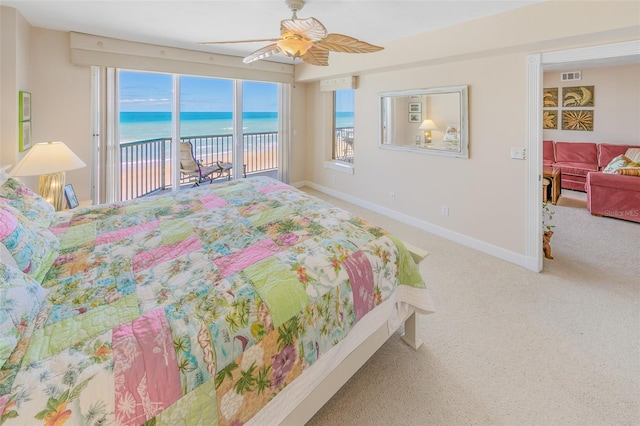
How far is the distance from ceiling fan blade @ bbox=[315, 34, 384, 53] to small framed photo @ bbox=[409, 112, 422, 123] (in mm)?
1897

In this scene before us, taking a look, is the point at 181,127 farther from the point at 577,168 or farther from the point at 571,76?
the point at 571,76

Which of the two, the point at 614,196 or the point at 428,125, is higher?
the point at 428,125

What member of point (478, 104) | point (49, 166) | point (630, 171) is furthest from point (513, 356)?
point (630, 171)

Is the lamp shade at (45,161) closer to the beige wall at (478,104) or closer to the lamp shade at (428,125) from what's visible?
the beige wall at (478,104)

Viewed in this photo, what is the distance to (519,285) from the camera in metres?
2.89

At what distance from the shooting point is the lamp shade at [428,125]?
4043 millimetres

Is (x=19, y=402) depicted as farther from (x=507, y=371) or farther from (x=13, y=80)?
(x=13, y=80)

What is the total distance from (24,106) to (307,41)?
284 centimetres

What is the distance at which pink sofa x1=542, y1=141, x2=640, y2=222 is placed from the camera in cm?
439

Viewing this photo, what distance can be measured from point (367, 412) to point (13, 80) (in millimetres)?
3856

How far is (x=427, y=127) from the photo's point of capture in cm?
412

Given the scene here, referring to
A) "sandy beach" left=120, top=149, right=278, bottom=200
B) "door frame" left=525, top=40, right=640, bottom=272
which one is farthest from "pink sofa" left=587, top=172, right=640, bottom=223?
"sandy beach" left=120, top=149, right=278, bottom=200

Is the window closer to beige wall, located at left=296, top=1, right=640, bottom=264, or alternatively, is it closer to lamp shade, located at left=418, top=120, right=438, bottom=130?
beige wall, located at left=296, top=1, right=640, bottom=264

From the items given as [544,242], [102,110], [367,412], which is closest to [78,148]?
[102,110]
